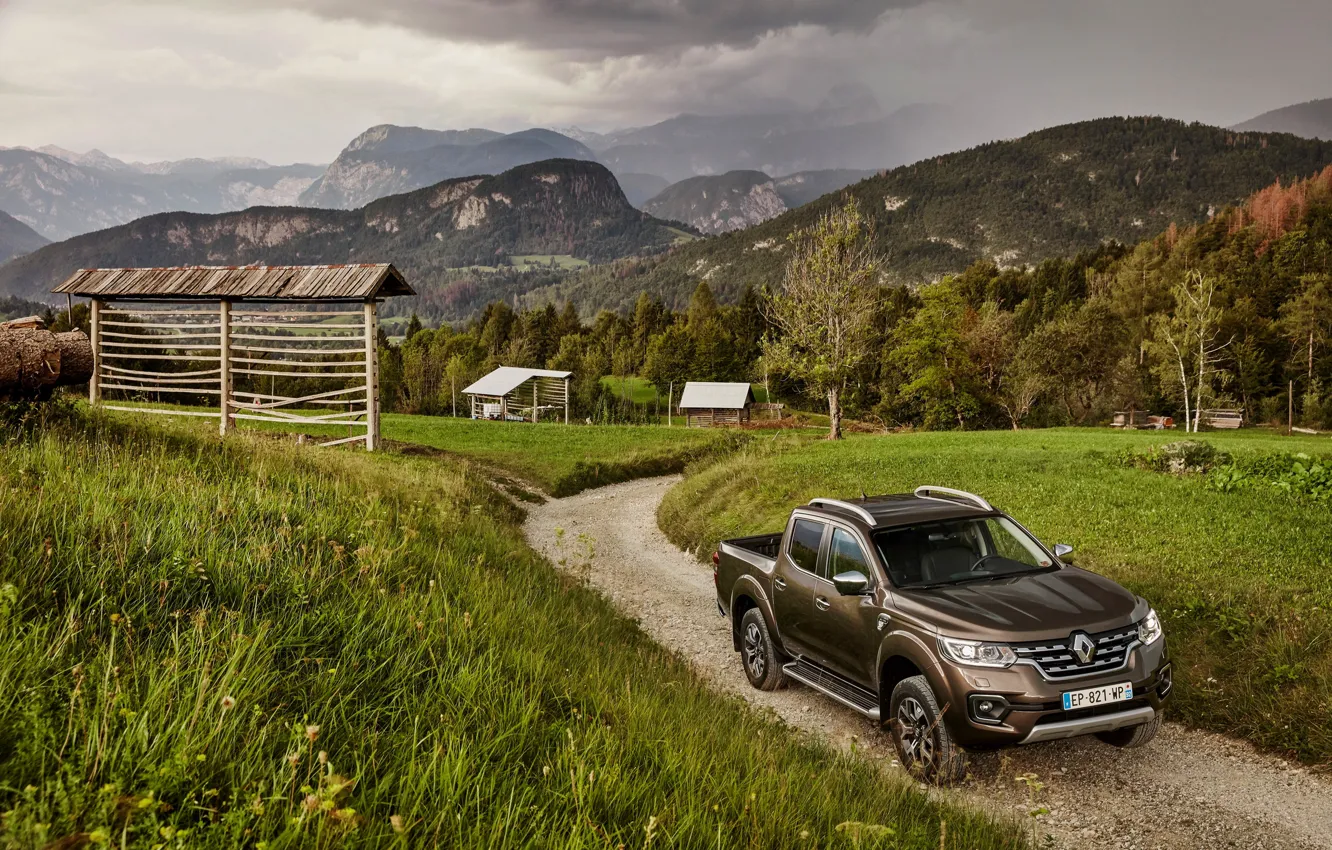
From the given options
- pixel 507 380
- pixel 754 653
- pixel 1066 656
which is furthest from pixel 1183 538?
pixel 507 380

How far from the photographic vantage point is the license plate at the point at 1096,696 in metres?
6.20

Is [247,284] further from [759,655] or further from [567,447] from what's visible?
[759,655]

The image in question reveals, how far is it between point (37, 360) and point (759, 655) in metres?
9.29

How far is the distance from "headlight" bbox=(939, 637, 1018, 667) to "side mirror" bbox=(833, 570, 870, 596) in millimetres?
1078

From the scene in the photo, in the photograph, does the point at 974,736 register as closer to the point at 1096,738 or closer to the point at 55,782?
the point at 1096,738

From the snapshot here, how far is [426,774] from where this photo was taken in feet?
11.3

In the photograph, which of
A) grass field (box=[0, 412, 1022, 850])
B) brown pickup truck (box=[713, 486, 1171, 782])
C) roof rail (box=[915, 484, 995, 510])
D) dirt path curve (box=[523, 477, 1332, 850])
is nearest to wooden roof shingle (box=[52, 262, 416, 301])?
grass field (box=[0, 412, 1022, 850])

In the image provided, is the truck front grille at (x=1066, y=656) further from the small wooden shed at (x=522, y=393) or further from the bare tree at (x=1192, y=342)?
the small wooden shed at (x=522, y=393)

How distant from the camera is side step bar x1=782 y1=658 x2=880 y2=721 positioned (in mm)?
7480

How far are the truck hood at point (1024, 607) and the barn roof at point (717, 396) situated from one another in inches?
2884

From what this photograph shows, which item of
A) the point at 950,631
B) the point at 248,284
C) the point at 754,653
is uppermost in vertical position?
the point at 248,284

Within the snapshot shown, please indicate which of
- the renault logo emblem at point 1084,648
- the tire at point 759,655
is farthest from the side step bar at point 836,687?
the renault logo emblem at point 1084,648

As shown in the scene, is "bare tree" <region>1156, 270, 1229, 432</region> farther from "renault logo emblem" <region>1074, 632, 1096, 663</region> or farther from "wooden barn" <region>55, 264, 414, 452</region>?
"renault logo emblem" <region>1074, 632, 1096, 663</region>

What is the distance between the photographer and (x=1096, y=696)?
625 cm
